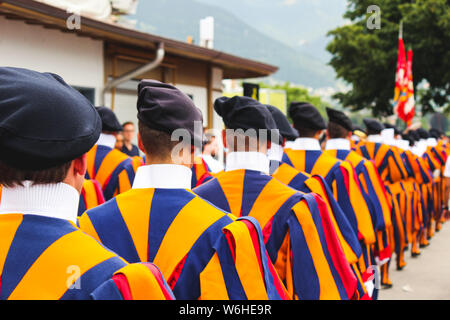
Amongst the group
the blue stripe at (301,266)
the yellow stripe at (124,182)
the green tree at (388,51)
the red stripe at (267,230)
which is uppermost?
the green tree at (388,51)

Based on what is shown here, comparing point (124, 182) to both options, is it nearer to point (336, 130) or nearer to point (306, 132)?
point (306, 132)

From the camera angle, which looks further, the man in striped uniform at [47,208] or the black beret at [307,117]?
the black beret at [307,117]

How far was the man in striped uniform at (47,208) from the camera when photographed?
1330mm

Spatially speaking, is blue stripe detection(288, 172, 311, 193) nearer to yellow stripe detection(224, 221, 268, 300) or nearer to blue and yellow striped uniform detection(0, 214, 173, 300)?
yellow stripe detection(224, 221, 268, 300)

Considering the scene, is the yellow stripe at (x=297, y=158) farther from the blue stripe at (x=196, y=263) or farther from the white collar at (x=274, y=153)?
the blue stripe at (x=196, y=263)

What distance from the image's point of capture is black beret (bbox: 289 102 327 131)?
4.71 m

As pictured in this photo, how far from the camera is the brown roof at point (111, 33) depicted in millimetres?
6492

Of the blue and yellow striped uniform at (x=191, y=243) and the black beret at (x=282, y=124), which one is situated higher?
the black beret at (x=282, y=124)

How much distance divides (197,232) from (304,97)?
84354 millimetres

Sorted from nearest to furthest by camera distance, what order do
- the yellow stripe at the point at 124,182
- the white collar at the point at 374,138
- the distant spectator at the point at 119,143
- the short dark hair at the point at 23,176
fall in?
the short dark hair at the point at 23,176 → the yellow stripe at the point at 124,182 → the white collar at the point at 374,138 → the distant spectator at the point at 119,143

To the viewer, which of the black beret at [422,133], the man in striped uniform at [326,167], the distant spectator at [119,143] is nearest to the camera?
the man in striped uniform at [326,167]

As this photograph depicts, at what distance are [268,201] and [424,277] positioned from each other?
17.1 feet

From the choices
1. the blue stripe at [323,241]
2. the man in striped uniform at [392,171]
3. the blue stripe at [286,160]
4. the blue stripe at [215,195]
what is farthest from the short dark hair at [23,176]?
the man in striped uniform at [392,171]
